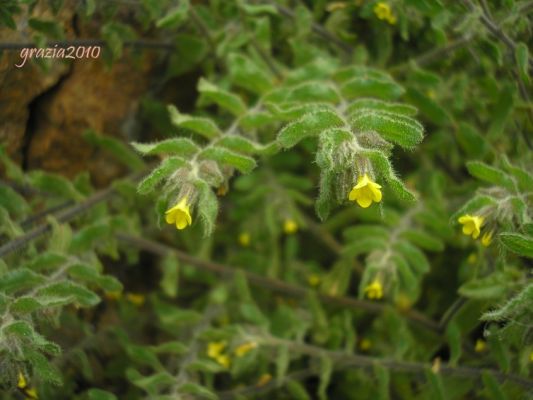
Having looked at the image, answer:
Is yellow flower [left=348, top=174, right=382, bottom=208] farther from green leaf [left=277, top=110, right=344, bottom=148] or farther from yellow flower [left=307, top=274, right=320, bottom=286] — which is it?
yellow flower [left=307, top=274, right=320, bottom=286]

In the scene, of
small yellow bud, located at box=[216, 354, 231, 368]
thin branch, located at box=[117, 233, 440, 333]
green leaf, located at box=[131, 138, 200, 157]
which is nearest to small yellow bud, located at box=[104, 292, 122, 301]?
thin branch, located at box=[117, 233, 440, 333]

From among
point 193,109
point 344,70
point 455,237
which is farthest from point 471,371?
point 193,109

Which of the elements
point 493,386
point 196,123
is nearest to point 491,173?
point 493,386

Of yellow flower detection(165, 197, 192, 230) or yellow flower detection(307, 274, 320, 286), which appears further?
yellow flower detection(307, 274, 320, 286)

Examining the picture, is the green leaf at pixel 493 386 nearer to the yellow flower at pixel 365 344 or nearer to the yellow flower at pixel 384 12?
the yellow flower at pixel 365 344

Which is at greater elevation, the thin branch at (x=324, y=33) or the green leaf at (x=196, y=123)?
the thin branch at (x=324, y=33)

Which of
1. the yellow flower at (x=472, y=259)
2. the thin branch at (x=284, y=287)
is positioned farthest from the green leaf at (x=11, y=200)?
the yellow flower at (x=472, y=259)

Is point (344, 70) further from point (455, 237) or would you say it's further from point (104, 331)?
point (104, 331)
